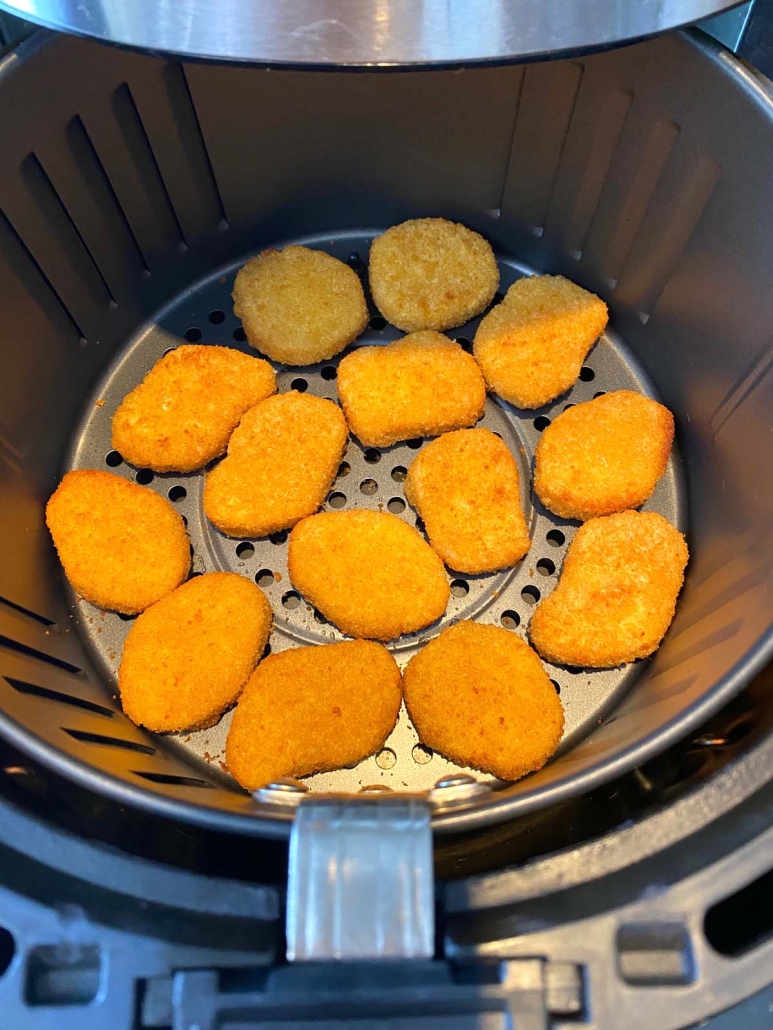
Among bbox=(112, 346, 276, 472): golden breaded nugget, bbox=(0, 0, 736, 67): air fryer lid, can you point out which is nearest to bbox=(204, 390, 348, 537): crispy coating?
bbox=(112, 346, 276, 472): golden breaded nugget

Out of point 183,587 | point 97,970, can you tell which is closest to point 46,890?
point 97,970

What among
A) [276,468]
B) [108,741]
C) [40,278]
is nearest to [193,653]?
[108,741]

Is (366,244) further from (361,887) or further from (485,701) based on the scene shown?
(361,887)

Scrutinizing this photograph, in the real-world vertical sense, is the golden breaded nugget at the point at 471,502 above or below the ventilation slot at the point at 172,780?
above

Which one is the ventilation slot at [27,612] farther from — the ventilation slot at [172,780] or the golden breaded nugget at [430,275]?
the golden breaded nugget at [430,275]

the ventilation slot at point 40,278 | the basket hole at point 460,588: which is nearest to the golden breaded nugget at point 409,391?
the basket hole at point 460,588

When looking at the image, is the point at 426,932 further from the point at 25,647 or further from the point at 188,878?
the point at 25,647
